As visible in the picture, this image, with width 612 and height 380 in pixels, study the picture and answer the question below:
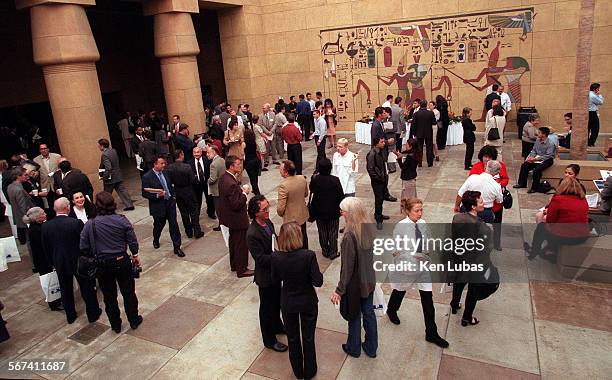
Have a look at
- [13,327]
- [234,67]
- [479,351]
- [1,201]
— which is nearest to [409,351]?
[479,351]

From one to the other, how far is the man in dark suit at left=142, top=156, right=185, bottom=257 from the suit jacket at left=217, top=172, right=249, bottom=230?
1.61 metres

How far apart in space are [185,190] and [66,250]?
2676 mm

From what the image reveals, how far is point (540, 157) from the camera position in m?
9.52

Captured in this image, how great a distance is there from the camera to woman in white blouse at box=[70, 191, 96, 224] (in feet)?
19.9

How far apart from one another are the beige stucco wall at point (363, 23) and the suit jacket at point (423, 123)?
473cm

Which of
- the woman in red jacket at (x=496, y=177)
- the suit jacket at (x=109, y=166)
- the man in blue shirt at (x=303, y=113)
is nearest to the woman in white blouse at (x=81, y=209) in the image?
the suit jacket at (x=109, y=166)

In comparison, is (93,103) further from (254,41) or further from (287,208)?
(254,41)

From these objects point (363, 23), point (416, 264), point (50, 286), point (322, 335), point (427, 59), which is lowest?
point (322, 335)

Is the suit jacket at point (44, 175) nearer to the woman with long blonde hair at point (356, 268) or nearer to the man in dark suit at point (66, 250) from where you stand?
the man in dark suit at point (66, 250)

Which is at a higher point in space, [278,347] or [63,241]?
[63,241]

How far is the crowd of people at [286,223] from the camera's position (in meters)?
4.39

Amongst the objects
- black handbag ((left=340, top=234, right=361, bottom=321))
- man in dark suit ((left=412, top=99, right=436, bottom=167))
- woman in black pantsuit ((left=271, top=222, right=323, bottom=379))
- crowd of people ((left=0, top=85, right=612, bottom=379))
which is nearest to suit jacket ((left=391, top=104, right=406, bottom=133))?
man in dark suit ((left=412, top=99, right=436, bottom=167))

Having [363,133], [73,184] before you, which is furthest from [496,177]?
[363,133]

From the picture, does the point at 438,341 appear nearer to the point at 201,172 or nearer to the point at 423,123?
the point at 201,172
